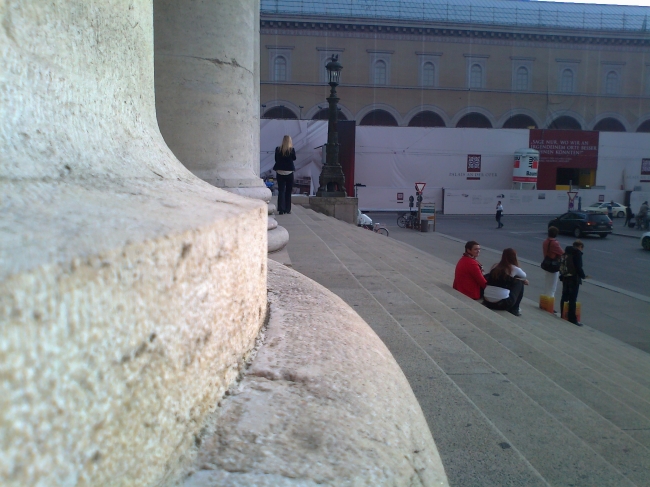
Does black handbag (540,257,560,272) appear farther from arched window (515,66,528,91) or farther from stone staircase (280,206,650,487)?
arched window (515,66,528,91)

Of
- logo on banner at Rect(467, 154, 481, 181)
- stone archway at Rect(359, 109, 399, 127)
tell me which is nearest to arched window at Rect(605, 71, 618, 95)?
stone archway at Rect(359, 109, 399, 127)

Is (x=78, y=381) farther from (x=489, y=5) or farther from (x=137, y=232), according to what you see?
(x=489, y=5)

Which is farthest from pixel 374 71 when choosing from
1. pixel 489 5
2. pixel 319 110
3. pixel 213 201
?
pixel 213 201

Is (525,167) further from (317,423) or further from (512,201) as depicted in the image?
(317,423)

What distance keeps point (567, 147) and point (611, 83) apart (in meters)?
13.2

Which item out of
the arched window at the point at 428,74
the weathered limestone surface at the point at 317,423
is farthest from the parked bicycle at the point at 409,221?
the weathered limestone surface at the point at 317,423

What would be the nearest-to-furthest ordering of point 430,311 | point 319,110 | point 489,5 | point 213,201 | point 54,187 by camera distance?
point 54,187 → point 213,201 → point 430,311 → point 319,110 → point 489,5

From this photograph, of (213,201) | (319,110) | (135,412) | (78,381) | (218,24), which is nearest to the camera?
(78,381)

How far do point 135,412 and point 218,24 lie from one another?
3308 mm

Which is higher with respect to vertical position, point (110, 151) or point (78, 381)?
point (110, 151)

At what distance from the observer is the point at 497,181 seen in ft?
113

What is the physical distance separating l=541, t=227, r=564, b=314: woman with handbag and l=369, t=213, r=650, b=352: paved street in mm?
920

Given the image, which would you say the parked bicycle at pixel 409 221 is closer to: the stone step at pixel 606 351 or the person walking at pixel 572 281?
the person walking at pixel 572 281

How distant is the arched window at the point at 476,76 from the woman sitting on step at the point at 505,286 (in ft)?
130
